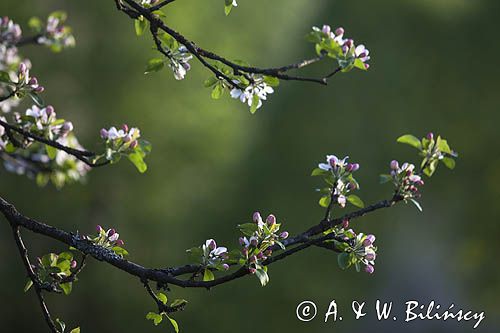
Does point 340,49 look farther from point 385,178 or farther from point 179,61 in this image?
point 179,61

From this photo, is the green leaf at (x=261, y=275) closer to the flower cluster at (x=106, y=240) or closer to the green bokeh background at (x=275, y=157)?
the flower cluster at (x=106, y=240)

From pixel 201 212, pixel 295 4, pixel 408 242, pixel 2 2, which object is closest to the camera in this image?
pixel 2 2

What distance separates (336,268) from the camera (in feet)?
40.5

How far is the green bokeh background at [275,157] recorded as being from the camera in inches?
401

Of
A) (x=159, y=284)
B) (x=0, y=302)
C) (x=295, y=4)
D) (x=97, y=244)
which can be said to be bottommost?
(x=159, y=284)

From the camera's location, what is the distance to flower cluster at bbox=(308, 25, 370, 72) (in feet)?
7.65

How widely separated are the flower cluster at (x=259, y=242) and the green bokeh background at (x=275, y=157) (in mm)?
5238

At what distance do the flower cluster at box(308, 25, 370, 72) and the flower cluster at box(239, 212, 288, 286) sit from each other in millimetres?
Result: 545

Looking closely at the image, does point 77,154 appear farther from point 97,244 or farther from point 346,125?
point 346,125

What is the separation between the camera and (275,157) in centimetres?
1322

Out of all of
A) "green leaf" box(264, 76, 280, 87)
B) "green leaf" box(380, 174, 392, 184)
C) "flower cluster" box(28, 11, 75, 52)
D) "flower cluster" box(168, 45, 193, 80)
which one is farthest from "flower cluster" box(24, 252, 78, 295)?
"flower cluster" box(28, 11, 75, 52)

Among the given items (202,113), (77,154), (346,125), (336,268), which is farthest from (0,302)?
(77,154)

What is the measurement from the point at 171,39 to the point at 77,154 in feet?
1.74

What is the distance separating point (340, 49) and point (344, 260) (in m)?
0.67
